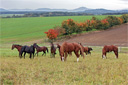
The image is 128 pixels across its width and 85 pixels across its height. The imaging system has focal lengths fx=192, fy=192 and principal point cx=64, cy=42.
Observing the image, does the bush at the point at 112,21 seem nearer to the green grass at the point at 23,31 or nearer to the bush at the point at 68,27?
the bush at the point at 68,27

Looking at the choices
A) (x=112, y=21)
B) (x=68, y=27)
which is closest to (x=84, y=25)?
(x=68, y=27)

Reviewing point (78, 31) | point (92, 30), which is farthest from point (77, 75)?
point (92, 30)

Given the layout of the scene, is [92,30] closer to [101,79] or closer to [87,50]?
[87,50]

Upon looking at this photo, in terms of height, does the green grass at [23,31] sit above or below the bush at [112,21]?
below

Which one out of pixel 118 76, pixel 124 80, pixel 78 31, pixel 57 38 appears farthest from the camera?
pixel 78 31

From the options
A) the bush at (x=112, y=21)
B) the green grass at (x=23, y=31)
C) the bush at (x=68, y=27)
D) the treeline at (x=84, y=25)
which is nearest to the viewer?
the bush at (x=68, y=27)

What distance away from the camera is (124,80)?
8555 mm

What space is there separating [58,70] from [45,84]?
2925 mm

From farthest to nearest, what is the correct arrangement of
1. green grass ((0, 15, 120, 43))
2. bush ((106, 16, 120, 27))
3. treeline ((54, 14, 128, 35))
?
bush ((106, 16, 120, 27)), green grass ((0, 15, 120, 43)), treeline ((54, 14, 128, 35))

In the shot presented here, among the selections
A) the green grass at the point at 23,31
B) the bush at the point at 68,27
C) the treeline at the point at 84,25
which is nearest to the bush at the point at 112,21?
the treeline at the point at 84,25

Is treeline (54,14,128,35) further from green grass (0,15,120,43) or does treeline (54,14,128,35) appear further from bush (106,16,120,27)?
green grass (0,15,120,43)

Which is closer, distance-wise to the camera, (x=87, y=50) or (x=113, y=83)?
(x=113, y=83)

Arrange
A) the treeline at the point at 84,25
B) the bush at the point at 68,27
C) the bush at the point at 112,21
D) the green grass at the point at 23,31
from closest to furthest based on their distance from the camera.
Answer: the bush at the point at 68,27 < the treeline at the point at 84,25 < the green grass at the point at 23,31 < the bush at the point at 112,21

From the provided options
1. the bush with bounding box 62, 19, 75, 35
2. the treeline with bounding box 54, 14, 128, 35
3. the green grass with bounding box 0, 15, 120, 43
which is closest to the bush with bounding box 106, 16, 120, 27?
the treeline with bounding box 54, 14, 128, 35
